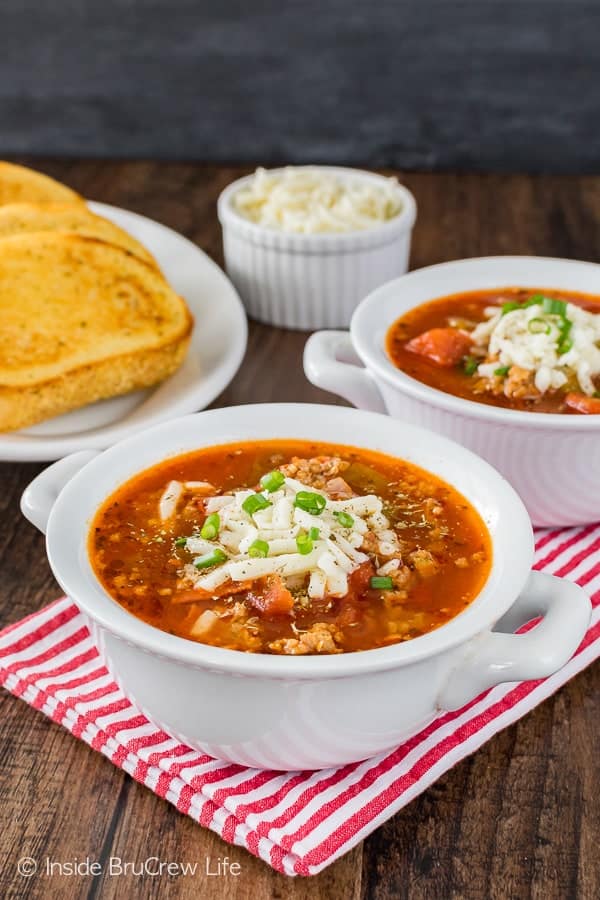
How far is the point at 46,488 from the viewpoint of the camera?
98.3 inches

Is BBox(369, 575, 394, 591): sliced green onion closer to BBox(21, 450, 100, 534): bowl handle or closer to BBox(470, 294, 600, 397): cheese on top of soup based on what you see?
BBox(21, 450, 100, 534): bowl handle

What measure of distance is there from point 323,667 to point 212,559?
0.43 m

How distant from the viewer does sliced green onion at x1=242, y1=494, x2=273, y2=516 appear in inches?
92.7

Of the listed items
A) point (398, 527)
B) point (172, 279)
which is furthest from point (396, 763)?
point (172, 279)

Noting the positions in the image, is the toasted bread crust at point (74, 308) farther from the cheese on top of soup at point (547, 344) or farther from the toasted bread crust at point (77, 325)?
the cheese on top of soup at point (547, 344)

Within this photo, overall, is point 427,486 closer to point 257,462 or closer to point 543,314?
point 257,462

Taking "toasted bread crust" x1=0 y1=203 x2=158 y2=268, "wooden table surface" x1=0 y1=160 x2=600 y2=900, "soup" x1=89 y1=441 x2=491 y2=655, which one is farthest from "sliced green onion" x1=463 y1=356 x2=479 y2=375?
"toasted bread crust" x1=0 y1=203 x2=158 y2=268

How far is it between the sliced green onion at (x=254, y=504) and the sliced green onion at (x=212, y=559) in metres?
0.11

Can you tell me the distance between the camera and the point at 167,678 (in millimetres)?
2064

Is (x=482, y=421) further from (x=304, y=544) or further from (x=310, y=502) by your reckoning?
(x=304, y=544)

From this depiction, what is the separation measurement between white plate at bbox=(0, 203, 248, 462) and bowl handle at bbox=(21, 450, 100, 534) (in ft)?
1.83

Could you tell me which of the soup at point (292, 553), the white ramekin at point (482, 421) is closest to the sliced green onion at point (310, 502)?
the soup at point (292, 553)

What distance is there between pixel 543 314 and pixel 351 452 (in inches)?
30.9

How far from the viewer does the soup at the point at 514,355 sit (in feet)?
9.93
